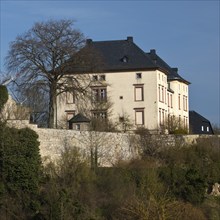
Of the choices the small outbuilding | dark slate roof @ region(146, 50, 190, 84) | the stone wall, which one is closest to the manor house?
dark slate roof @ region(146, 50, 190, 84)

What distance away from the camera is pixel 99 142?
152ft

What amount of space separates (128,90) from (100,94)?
7.34 ft

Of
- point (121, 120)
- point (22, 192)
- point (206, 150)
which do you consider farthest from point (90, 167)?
point (121, 120)

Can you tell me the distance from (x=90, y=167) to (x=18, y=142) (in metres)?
5.37

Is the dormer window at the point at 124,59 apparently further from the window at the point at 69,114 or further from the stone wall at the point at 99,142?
the stone wall at the point at 99,142

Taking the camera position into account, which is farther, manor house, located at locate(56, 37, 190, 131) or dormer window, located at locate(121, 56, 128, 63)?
dormer window, located at locate(121, 56, 128, 63)

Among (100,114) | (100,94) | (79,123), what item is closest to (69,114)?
(100,94)

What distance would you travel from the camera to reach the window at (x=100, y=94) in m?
58.8

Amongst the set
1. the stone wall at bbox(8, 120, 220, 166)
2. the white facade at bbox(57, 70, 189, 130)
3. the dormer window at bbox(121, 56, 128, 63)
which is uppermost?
the dormer window at bbox(121, 56, 128, 63)

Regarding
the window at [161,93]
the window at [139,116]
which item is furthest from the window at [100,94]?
the window at [161,93]

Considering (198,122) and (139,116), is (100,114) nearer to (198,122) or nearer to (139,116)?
(139,116)

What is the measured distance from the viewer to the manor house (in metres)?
59.9

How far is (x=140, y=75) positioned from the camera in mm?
61781

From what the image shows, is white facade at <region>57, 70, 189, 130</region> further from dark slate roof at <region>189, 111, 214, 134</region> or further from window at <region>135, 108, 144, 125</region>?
dark slate roof at <region>189, 111, 214, 134</region>
